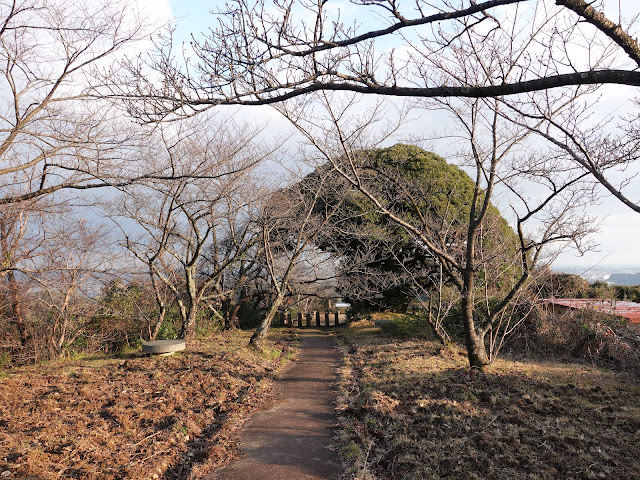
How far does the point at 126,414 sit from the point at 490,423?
421cm

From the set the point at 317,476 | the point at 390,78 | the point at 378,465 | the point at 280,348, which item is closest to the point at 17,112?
the point at 390,78

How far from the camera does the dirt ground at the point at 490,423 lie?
382cm

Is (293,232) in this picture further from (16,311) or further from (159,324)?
(16,311)

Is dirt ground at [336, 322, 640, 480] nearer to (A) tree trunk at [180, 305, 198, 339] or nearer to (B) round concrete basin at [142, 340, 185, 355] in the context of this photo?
(B) round concrete basin at [142, 340, 185, 355]

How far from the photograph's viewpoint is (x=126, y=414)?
494cm

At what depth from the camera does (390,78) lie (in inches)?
180

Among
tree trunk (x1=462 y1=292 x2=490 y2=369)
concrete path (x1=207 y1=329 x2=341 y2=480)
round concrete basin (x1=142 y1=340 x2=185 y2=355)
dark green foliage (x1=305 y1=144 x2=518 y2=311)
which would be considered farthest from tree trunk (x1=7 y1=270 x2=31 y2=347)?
tree trunk (x1=462 y1=292 x2=490 y2=369)

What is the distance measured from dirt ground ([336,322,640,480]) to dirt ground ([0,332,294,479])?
1.51m

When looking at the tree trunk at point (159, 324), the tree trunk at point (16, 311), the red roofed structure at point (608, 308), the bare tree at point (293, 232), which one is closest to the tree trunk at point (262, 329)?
the bare tree at point (293, 232)

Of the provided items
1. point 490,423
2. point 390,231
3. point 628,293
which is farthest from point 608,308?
point 628,293

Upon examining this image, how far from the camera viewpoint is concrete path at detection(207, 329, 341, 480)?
12.8 ft

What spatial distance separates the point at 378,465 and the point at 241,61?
404 cm

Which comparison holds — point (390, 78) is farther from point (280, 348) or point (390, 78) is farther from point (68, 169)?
point (280, 348)

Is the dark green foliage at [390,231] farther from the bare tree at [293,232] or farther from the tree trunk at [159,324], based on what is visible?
the tree trunk at [159,324]
